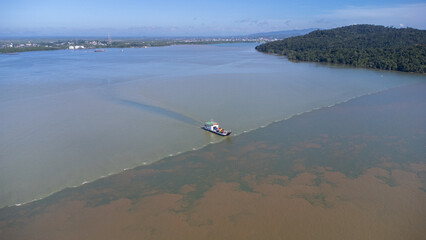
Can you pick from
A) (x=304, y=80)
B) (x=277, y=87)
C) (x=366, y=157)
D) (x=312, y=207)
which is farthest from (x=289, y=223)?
(x=304, y=80)

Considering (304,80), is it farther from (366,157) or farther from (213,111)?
(366,157)

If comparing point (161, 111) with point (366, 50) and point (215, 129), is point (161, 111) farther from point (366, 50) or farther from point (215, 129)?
point (366, 50)

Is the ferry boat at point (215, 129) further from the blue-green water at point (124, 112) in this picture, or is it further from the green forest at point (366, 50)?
the green forest at point (366, 50)

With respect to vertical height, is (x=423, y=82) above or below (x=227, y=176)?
above

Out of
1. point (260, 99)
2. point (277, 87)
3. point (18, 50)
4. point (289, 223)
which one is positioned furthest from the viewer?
point (18, 50)

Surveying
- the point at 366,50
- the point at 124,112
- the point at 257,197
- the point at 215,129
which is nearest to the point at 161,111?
the point at 124,112

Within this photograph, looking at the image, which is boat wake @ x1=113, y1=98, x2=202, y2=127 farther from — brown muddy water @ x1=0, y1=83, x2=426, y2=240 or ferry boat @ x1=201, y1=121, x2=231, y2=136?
brown muddy water @ x1=0, y1=83, x2=426, y2=240
